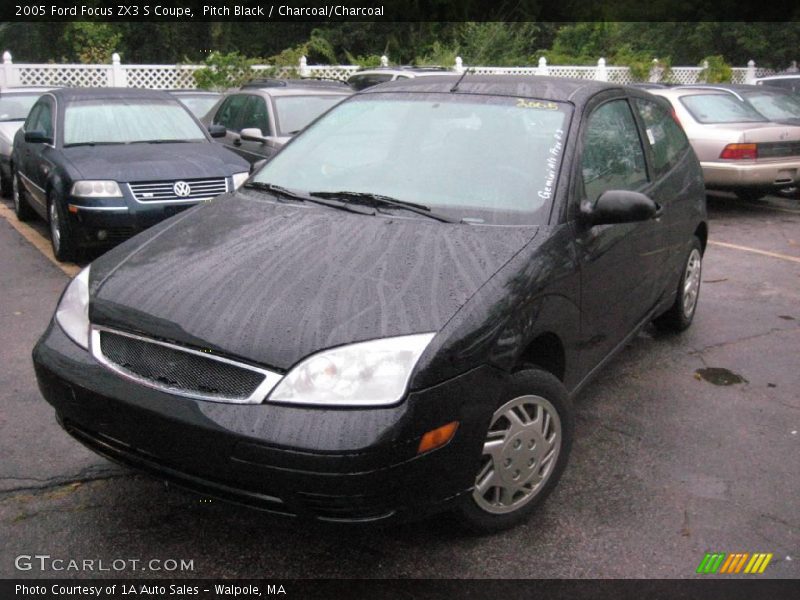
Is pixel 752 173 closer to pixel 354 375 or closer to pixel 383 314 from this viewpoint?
pixel 383 314

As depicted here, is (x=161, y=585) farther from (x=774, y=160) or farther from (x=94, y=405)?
(x=774, y=160)

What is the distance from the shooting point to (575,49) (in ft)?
116

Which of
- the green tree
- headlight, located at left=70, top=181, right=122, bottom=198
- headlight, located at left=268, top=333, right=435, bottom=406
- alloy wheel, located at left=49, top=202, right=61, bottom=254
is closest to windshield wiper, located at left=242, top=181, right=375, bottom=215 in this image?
headlight, located at left=268, top=333, right=435, bottom=406

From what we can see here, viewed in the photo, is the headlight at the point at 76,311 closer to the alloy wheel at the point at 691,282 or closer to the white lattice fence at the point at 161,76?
the alloy wheel at the point at 691,282

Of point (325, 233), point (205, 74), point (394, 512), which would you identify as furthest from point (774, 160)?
point (205, 74)

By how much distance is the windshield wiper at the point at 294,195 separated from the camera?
3.57 m

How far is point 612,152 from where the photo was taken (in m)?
4.18

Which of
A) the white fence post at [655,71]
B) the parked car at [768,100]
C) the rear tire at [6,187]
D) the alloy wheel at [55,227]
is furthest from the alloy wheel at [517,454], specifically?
the white fence post at [655,71]

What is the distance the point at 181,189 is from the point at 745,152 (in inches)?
267

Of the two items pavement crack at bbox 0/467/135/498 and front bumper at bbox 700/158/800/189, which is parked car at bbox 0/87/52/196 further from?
front bumper at bbox 700/158/800/189

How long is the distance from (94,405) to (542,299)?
5.48 ft

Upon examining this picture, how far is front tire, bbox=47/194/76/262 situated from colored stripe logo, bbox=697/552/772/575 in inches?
223

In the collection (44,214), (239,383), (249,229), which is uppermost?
(249,229)

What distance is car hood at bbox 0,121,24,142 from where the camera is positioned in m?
10.4
